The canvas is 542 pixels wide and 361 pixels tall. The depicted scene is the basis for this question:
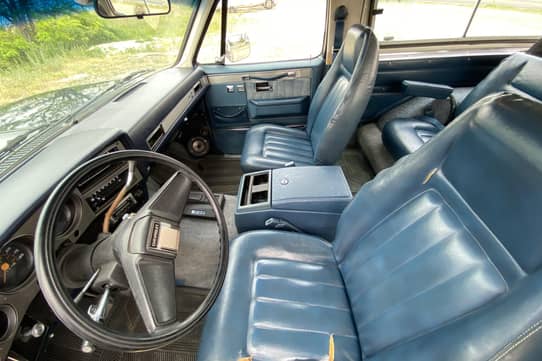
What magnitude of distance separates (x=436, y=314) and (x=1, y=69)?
141cm

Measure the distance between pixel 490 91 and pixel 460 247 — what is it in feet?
4.69

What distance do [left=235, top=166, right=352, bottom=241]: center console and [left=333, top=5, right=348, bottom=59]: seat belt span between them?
1.28 metres

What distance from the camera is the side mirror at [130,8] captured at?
3.91 ft

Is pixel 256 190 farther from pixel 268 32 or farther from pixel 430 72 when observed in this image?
pixel 430 72

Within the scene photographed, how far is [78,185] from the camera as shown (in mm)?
866

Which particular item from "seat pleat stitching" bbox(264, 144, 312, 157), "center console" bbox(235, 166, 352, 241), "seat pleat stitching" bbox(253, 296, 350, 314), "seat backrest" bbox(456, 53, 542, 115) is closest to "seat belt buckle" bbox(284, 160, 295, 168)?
"seat pleat stitching" bbox(264, 144, 312, 157)

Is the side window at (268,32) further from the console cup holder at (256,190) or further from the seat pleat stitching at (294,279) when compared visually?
the seat pleat stitching at (294,279)

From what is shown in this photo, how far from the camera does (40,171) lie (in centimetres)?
82

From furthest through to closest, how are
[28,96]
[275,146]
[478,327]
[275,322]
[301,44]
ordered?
[301,44]
[275,146]
[28,96]
[275,322]
[478,327]

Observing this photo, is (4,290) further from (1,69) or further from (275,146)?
(275,146)

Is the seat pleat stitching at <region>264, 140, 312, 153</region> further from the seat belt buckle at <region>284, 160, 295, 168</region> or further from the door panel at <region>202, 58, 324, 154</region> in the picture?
the door panel at <region>202, 58, 324, 154</region>

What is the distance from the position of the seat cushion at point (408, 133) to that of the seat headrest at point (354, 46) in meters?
0.61

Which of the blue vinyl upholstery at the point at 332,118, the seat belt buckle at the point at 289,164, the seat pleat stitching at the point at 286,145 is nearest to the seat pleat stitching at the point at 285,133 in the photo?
the blue vinyl upholstery at the point at 332,118

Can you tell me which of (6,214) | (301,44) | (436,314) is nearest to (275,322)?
(436,314)
